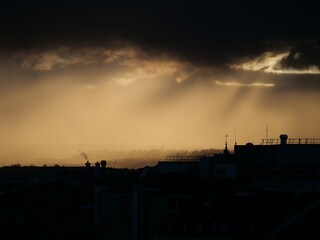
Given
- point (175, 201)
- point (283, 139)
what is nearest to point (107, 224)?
point (175, 201)

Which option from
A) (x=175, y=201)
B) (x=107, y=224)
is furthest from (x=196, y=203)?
(x=107, y=224)

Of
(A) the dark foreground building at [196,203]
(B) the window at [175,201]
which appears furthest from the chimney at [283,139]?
(B) the window at [175,201]

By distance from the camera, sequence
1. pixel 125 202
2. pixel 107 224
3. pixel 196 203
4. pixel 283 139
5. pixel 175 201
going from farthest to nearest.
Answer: pixel 283 139, pixel 107 224, pixel 125 202, pixel 175 201, pixel 196 203

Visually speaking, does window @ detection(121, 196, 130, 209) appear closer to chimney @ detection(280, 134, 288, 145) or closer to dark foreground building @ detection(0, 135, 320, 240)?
dark foreground building @ detection(0, 135, 320, 240)

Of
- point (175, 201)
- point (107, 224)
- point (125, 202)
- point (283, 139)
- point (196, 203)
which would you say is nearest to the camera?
point (196, 203)

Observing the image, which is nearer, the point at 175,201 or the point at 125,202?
the point at 175,201

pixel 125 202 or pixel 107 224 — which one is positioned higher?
pixel 125 202

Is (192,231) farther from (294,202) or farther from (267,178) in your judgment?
(267,178)

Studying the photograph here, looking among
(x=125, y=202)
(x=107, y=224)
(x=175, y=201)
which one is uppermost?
(x=175, y=201)

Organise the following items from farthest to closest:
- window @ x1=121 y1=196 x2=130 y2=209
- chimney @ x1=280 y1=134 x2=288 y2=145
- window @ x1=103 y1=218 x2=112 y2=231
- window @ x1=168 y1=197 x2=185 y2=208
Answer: chimney @ x1=280 y1=134 x2=288 y2=145, window @ x1=103 y1=218 x2=112 y2=231, window @ x1=121 y1=196 x2=130 y2=209, window @ x1=168 y1=197 x2=185 y2=208

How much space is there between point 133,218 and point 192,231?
1747 cm

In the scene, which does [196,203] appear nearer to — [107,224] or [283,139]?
[107,224]

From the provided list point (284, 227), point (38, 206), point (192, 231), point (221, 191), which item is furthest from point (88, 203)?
point (284, 227)

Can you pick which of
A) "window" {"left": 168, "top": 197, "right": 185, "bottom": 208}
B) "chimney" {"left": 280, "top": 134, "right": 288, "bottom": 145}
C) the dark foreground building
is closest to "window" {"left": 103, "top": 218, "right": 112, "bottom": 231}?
the dark foreground building
